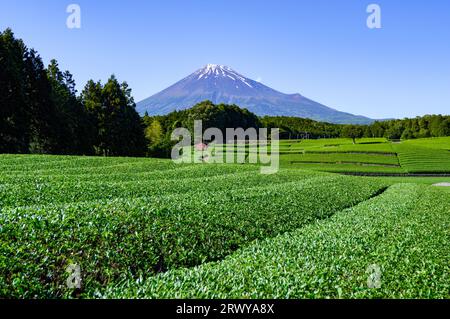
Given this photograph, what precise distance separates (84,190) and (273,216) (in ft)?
29.3

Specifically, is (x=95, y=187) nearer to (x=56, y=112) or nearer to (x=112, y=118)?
(x=56, y=112)

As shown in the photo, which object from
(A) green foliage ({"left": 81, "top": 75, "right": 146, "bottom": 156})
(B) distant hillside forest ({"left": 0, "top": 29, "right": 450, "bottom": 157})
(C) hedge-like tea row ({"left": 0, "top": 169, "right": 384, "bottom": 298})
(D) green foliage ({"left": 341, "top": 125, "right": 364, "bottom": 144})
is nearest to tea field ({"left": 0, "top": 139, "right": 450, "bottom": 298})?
(C) hedge-like tea row ({"left": 0, "top": 169, "right": 384, "bottom": 298})

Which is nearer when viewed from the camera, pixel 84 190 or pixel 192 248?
pixel 192 248

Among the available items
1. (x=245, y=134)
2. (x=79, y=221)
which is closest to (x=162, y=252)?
(x=79, y=221)

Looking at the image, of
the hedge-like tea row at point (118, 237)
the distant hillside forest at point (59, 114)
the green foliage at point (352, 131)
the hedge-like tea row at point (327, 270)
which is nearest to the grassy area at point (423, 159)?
→ the distant hillside forest at point (59, 114)

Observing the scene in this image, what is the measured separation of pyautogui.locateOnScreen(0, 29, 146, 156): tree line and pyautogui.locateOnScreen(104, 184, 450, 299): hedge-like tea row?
4256 centimetres

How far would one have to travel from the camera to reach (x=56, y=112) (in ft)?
166

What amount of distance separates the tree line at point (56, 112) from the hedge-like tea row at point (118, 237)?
37.5 meters

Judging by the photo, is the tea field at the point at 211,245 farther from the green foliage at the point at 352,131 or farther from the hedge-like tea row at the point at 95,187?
the green foliage at the point at 352,131

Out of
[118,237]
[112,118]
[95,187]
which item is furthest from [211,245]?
[112,118]

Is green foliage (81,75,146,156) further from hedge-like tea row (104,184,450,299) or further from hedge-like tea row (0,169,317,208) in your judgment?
hedge-like tea row (104,184,450,299)
